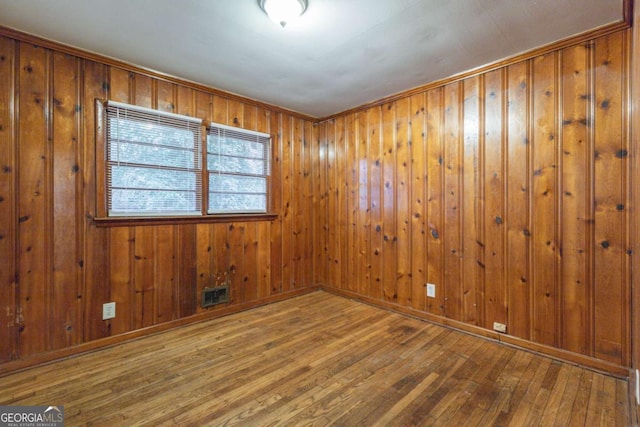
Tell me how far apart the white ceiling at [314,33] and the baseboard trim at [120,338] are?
91.5 inches

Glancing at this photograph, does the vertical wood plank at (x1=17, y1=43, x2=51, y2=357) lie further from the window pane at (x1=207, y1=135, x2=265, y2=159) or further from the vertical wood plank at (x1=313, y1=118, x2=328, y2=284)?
the vertical wood plank at (x1=313, y1=118, x2=328, y2=284)

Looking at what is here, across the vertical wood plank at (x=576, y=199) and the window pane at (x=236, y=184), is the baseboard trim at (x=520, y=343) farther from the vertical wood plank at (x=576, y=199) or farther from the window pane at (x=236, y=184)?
the window pane at (x=236, y=184)

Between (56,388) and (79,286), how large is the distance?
741 mm

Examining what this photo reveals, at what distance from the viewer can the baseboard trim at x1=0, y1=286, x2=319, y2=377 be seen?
2098mm

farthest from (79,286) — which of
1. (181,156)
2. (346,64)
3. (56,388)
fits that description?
(346,64)

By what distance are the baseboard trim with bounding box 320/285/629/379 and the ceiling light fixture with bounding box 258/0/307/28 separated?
9.25 ft

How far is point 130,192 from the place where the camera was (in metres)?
2.56

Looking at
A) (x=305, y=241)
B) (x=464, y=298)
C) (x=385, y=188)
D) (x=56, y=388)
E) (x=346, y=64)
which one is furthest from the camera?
(x=305, y=241)

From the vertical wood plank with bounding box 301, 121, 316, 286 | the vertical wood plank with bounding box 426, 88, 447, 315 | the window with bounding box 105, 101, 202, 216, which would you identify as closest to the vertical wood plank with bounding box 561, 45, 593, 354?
the vertical wood plank with bounding box 426, 88, 447, 315

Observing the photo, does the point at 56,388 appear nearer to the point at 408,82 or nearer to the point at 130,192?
the point at 130,192

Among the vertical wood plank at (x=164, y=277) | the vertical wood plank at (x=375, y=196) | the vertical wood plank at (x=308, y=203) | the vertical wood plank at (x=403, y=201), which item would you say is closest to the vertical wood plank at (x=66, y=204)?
the vertical wood plank at (x=164, y=277)

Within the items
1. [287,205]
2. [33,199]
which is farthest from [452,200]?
[33,199]

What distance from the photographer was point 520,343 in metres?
2.38

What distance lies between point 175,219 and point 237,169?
0.86 metres
